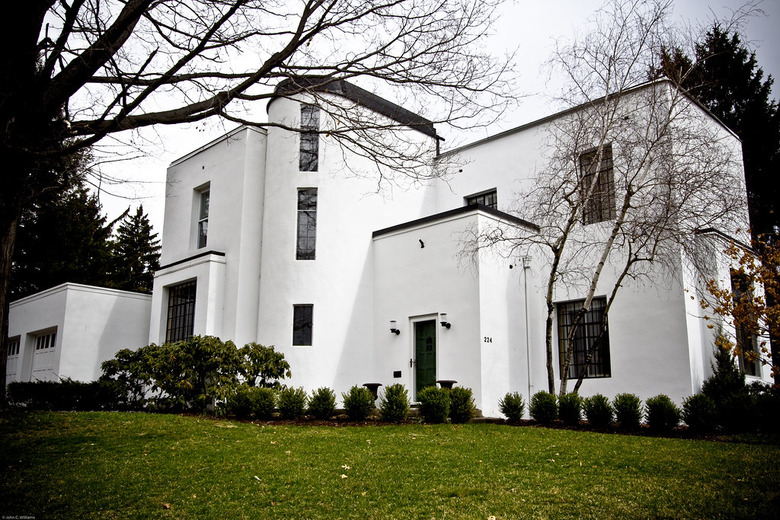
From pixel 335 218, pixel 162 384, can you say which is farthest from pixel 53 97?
pixel 335 218

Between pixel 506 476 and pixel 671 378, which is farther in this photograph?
pixel 671 378

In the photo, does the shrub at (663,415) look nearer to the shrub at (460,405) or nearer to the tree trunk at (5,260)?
the shrub at (460,405)

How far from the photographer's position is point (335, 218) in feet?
58.4

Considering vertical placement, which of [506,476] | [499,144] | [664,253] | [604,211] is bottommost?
[506,476]

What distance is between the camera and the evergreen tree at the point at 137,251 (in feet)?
125

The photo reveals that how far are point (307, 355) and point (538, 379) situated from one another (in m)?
6.11

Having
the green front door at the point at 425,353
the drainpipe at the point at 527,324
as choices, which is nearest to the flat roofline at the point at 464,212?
the drainpipe at the point at 527,324

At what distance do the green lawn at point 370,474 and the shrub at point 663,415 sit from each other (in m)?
1.45

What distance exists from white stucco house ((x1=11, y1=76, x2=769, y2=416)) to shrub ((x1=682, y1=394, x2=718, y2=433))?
6.65 ft

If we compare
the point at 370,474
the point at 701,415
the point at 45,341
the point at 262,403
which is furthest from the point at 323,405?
the point at 45,341

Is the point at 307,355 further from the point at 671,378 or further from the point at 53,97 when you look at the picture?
the point at 53,97

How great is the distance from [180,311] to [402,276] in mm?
7345

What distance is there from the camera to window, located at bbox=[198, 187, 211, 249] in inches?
795

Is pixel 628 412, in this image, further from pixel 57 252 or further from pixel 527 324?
pixel 57 252
